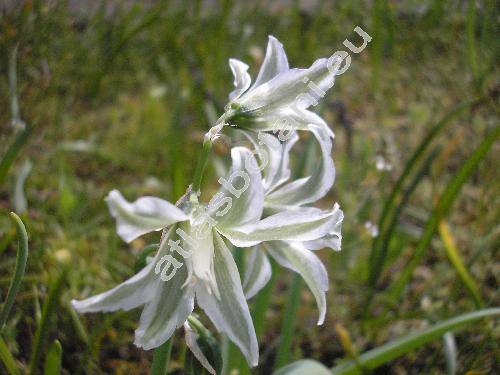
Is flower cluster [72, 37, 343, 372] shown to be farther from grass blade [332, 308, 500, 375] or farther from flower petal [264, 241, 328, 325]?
grass blade [332, 308, 500, 375]

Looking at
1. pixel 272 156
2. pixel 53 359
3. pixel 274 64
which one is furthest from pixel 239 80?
pixel 53 359

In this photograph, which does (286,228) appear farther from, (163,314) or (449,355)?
(449,355)

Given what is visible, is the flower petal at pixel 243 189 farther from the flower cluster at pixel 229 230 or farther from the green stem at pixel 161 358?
the green stem at pixel 161 358

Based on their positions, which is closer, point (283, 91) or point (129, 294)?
point (129, 294)

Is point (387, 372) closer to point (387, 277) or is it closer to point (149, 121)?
point (387, 277)

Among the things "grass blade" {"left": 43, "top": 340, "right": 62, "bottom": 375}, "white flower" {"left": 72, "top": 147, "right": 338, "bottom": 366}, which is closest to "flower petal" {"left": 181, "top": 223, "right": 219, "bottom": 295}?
"white flower" {"left": 72, "top": 147, "right": 338, "bottom": 366}

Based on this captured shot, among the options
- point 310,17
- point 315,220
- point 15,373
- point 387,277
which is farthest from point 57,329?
point 310,17

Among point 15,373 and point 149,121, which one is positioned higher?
point 149,121
